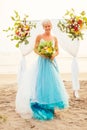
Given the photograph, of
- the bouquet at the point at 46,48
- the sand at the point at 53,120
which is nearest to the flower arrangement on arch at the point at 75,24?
the bouquet at the point at 46,48

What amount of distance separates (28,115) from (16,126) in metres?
0.45

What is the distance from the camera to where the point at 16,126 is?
430cm

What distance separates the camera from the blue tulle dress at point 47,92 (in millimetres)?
4523

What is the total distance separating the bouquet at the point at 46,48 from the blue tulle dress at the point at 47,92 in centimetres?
12

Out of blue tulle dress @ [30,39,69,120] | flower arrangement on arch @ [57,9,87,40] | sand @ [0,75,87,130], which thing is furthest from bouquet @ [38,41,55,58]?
sand @ [0,75,87,130]

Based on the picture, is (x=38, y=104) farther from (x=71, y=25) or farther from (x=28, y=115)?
(x=71, y=25)

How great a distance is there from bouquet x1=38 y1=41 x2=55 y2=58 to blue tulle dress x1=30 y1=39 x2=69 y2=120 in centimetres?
12

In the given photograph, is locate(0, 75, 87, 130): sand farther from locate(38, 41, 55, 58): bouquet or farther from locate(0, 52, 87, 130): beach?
locate(38, 41, 55, 58): bouquet

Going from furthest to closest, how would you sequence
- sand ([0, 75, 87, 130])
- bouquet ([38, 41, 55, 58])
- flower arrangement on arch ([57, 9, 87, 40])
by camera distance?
flower arrangement on arch ([57, 9, 87, 40]) → bouquet ([38, 41, 55, 58]) → sand ([0, 75, 87, 130])

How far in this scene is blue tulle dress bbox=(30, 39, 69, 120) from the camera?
14.8 feet

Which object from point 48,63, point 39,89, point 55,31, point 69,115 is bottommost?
point 69,115

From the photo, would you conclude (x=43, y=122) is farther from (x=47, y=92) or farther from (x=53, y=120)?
(x=47, y=92)

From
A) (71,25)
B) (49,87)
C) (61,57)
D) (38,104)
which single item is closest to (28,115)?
(38,104)

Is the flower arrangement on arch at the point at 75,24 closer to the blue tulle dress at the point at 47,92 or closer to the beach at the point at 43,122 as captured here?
the blue tulle dress at the point at 47,92
